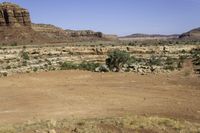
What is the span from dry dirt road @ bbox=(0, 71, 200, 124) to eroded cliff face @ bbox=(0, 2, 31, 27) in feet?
224

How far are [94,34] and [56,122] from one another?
12113 centimetres

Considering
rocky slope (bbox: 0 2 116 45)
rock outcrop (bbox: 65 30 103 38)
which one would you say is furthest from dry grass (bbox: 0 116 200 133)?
rock outcrop (bbox: 65 30 103 38)

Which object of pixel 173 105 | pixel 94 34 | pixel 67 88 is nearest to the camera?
pixel 173 105

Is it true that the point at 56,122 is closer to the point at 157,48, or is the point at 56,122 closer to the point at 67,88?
the point at 67,88

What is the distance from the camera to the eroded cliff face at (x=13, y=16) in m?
94.3

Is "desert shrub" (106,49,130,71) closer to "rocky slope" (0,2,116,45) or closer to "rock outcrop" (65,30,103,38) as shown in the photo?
"rocky slope" (0,2,116,45)

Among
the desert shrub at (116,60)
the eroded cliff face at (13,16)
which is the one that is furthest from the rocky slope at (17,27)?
the desert shrub at (116,60)

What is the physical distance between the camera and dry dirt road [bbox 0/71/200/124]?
650 inches

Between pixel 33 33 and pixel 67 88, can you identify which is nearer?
pixel 67 88

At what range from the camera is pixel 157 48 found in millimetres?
57156

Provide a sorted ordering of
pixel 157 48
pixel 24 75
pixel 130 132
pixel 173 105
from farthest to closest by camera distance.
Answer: pixel 157 48 < pixel 24 75 < pixel 173 105 < pixel 130 132

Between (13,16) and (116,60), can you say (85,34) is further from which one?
(116,60)

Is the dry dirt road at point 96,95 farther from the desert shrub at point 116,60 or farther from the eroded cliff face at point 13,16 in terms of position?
the eroded cliff face at point 13,16

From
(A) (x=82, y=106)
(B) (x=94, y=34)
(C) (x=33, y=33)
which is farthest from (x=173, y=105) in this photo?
(B) (x=94, y=34)
